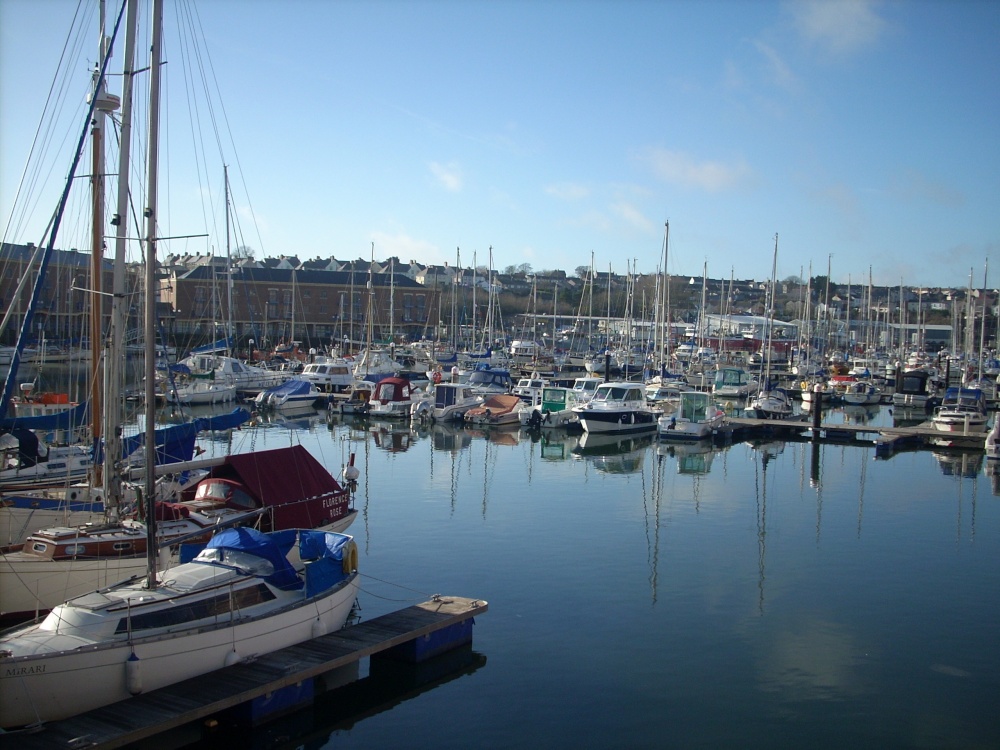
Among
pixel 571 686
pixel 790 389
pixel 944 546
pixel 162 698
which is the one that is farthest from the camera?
pixel 790 389

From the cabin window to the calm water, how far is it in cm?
195

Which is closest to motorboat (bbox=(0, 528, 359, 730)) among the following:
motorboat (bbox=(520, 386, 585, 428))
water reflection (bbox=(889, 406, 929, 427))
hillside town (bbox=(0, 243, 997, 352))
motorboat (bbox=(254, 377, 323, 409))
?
motorboat (bbox=(520, 386, 585, 428))

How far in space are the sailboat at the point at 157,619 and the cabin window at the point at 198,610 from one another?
0.05 ft

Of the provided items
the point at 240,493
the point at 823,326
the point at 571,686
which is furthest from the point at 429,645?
the point at 823,326

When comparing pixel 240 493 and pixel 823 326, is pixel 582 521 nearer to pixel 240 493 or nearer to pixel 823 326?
pixel 240 493

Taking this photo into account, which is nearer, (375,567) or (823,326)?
(375,567)

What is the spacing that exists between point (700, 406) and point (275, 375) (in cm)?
3115

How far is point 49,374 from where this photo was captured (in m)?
68.6

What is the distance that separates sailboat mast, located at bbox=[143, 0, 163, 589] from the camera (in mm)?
13961

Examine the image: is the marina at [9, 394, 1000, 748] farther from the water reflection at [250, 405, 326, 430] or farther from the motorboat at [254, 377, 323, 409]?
the motorboat at [254, 377, 323, 409]

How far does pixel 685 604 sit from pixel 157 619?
11.1 metres

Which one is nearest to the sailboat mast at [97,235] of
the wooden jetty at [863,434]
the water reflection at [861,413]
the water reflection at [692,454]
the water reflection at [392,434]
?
the water reflection at [392,434]

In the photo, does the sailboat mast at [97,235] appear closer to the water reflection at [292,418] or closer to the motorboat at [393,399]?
the water reflection at [292,418]

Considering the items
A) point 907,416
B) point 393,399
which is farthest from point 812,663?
point 907,416
